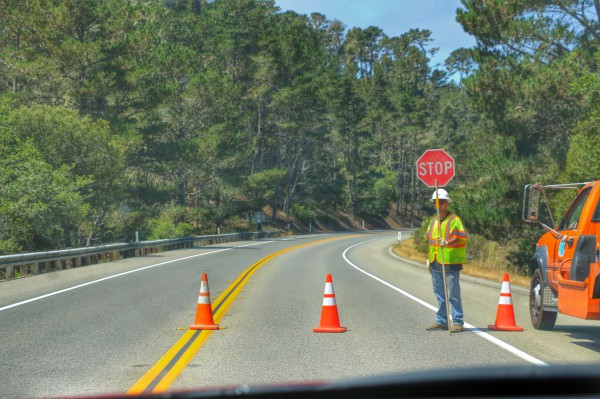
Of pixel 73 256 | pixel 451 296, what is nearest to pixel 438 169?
pixel 73 256

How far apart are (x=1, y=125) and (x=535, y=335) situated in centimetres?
2749

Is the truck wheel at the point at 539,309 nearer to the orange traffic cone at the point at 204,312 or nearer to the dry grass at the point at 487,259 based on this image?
the orange traffic cone at the point at 204,312

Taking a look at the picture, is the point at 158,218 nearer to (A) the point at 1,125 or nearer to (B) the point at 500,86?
(A) the point at 1,125

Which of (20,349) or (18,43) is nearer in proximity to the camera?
(20,349)

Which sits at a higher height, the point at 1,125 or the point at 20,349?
the point at 1,125

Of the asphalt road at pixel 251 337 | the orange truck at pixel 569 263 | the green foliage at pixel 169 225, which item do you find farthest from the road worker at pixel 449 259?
the green foliage at pixel 169 225

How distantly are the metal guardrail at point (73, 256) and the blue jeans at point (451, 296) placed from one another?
14.2 meters

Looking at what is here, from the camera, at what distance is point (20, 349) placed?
28.9ft

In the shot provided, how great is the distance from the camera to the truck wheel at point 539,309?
9977 millimetres

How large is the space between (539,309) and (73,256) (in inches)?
774

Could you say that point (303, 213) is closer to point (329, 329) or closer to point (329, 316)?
point (329, 316)

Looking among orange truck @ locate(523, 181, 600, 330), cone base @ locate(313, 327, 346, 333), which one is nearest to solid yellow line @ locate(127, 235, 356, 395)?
cone base @ locate(313, 327, 346, 333)

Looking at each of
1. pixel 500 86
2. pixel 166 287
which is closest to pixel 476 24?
pixel 500 86

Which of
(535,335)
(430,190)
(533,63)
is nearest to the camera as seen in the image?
(535,335)
